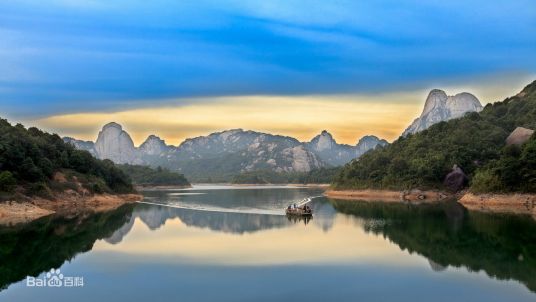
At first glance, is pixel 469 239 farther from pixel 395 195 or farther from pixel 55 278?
pixel 395 195

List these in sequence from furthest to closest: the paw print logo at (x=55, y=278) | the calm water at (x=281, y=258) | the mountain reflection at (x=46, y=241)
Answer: the mountain reflection at (x=46, y=241) < the paw print logo at (x=55, y=278) < the calm water at (x=281, y=258)

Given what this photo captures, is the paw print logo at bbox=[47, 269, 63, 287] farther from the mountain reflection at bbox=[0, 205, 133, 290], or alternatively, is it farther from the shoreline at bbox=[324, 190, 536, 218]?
the shoreline at bbox=[324, 190, 536, 218]

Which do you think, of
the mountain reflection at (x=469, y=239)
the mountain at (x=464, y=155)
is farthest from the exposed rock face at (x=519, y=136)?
the mountain reflection at (x=469, y=239)

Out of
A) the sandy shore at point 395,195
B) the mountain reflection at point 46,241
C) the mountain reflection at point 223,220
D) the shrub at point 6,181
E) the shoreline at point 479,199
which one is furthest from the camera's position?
the sandy shore at point 395,195

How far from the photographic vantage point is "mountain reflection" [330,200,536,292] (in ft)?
84.5

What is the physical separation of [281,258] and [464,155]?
61.8m

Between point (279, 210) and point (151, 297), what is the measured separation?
42.2 meters

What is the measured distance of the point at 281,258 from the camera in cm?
2791

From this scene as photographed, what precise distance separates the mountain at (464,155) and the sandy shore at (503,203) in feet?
2.70

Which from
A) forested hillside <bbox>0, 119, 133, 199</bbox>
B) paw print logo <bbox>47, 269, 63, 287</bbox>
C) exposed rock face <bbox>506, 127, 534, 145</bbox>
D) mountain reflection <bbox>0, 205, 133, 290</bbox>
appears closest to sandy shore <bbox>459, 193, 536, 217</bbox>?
exposed rock face <bbox>506, 127, 534, 145</bbox>

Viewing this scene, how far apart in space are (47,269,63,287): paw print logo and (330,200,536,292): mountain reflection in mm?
16947

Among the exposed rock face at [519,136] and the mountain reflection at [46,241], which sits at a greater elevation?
the exposed rock face at [519,136]

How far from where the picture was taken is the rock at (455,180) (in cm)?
7812

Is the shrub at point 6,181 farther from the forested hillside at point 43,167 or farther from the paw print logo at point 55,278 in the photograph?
the paw print logo at point 55,278
